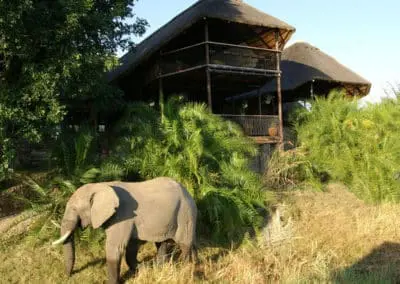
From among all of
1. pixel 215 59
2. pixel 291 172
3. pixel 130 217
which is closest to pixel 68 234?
pixel 130 217

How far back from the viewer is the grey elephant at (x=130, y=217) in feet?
18.9

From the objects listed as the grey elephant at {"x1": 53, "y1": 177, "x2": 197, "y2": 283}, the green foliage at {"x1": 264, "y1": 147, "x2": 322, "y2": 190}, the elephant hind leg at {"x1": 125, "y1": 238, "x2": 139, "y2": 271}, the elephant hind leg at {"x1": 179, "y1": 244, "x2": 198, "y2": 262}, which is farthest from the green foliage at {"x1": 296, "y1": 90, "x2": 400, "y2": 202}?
the elephant hind leg at {"x1": 125, "y1": 238, "x2": 139, "y2": 271}

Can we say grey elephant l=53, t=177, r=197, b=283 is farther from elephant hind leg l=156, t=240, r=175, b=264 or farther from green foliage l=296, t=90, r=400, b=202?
green foliage l=296, t=90, r=400, b=202

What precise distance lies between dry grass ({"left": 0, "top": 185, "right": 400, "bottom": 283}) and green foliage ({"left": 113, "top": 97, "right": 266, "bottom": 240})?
0.61 meters

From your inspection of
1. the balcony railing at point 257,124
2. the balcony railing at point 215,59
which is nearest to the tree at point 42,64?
the balcony railing at point 215,59

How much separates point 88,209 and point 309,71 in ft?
51.6

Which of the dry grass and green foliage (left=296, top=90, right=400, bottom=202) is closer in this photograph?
the dry grass

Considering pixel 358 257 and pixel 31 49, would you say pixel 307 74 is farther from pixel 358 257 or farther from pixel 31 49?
pixel 31 49

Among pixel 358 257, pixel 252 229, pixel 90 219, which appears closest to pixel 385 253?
pixel 358 257

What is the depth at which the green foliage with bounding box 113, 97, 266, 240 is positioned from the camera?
8.36 m

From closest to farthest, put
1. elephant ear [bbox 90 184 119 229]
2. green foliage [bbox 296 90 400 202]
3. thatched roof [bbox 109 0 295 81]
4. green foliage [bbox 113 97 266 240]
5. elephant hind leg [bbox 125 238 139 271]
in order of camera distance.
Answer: elephant ear [bbox 90 184 119 229], elephant hind leg [bbox 125 238 139 271], green foliage [bbox 113 97 266 240], green foliage [bbox 296 90 400 202], thatched roof [bbox 109 0 295 81]

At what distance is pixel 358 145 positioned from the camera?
41.6 feet

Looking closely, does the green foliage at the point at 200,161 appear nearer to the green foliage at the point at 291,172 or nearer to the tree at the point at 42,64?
the tree at the point at 42,64

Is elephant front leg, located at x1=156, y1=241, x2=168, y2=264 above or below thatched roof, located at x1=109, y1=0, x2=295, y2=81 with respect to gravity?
below
